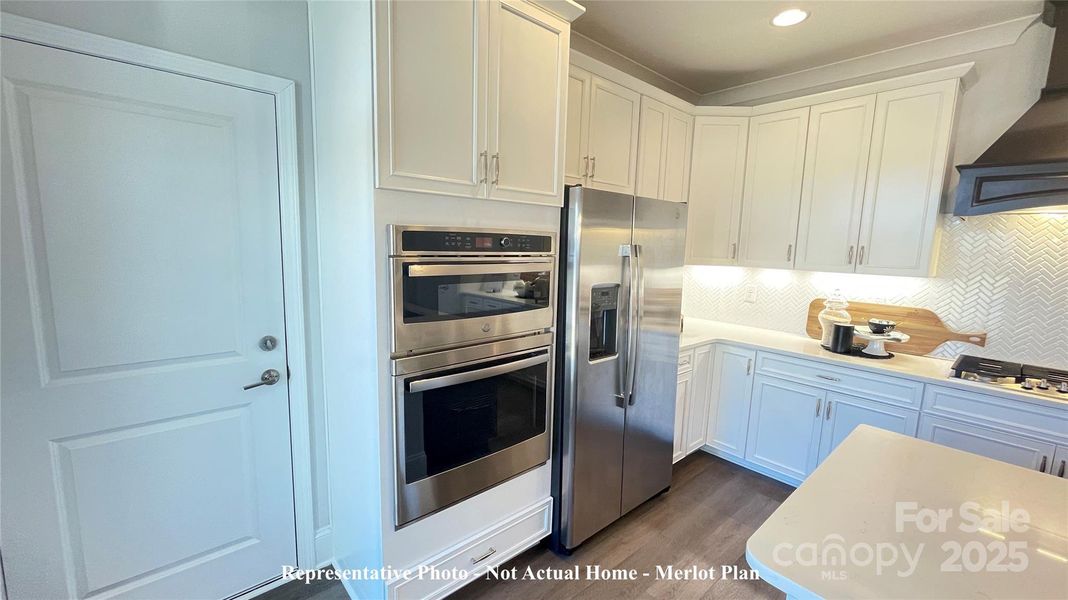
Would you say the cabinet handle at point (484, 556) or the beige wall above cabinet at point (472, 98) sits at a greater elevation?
the beige wall above cabinet at point (472, 98)

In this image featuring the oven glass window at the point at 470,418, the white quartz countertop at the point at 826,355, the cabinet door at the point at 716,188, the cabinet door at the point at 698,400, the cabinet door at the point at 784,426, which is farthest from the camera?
the cabinet door at the point at 716,188

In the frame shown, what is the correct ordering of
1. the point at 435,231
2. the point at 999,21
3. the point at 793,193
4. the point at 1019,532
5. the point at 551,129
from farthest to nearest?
the point at 793,193, the point at 999,21, the point at 551,129, the point at 435,231, the point at 1019,532

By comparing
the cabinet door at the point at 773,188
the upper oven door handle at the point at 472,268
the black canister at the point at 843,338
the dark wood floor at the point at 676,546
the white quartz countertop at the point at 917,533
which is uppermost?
the cabinet door at the point at 773,188

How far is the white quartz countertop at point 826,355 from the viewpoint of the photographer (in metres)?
2.01

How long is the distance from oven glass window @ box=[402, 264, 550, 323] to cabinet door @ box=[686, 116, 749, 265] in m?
1.78

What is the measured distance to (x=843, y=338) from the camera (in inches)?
103

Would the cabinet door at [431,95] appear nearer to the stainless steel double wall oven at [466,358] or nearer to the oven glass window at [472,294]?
the stainless steel double wall oven at [466,358]

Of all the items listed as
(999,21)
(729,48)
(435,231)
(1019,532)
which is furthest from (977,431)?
(435,231)

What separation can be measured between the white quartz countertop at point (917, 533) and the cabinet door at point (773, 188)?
74.1 inches

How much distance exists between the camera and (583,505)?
208cm

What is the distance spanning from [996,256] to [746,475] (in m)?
1.89

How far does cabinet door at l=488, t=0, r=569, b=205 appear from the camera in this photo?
61.7 inches

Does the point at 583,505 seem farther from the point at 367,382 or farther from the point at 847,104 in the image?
the point at 847,104

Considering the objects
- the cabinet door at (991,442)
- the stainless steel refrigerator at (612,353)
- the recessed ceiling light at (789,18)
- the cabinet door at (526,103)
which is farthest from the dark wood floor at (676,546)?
the recessed ceiling light at (789,18)
